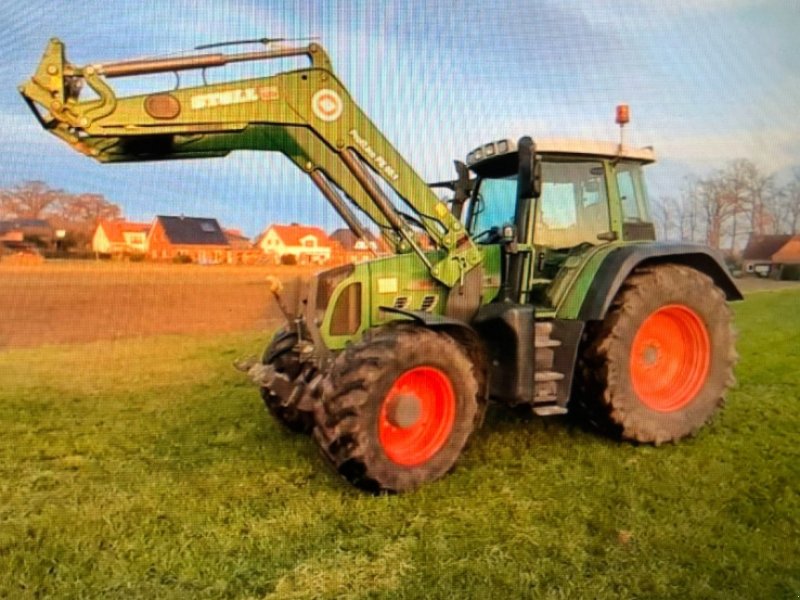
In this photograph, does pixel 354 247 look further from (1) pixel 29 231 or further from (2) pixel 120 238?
(1) pixel 29 231

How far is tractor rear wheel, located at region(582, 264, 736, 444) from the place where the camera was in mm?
3508

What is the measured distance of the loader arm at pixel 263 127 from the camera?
279 cm

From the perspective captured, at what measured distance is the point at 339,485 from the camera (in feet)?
9.96

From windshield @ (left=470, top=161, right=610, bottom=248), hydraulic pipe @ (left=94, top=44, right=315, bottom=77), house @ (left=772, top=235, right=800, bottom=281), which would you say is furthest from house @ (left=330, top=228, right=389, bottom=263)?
house @ (left=772, top=235, right=800, bottom=281)

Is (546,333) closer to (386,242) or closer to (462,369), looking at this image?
(462,369)

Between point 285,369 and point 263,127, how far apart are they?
1270 millimetres

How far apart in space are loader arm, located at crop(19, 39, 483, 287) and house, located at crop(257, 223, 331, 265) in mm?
278

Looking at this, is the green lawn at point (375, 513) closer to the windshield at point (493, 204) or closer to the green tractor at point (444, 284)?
the green tractor at point (444, 284)

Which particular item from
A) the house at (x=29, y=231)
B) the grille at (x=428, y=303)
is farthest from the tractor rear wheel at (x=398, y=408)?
the house at (x=29, y=231)

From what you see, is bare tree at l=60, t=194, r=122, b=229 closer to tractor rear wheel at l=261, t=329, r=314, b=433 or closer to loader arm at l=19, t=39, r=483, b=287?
loader arm at l=19, t=39, r=483, b=287

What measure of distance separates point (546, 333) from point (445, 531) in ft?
4.22

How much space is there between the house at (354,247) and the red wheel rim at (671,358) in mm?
1509

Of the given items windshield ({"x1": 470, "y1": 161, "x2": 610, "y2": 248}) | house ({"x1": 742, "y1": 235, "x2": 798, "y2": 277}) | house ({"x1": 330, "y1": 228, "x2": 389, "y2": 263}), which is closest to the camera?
house ({"x1": 330, "y1": 228, "x2": 389, "y2": 263})

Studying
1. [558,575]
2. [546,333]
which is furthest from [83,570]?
[546,333]
